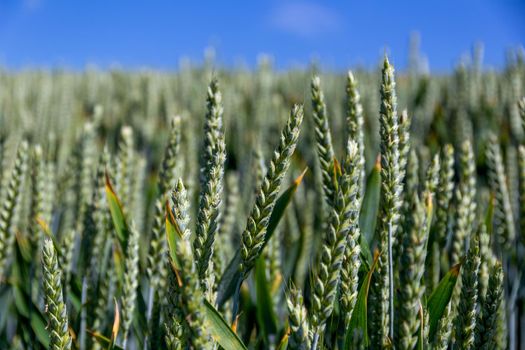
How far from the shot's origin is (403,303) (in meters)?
0.42

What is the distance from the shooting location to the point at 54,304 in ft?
1.69

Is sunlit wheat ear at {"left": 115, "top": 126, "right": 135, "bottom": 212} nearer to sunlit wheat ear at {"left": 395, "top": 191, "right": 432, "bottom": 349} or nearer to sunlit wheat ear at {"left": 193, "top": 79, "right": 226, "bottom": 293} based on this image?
sunlit wheat ear at {"left": 193, "top": 79, "right": 226, "bottom": 293}

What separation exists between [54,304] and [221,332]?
162 mm

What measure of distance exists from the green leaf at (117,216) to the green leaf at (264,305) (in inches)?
8.2

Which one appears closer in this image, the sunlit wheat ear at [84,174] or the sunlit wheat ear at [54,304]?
the sunlit wheat ear at [54,304]

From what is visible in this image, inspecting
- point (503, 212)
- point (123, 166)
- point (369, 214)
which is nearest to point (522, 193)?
point (503, 212)

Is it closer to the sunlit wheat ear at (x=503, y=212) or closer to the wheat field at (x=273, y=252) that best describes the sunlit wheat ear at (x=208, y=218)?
the wheat field at (x=273, y=252)

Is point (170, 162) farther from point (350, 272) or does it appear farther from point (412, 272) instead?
point (412, 272)

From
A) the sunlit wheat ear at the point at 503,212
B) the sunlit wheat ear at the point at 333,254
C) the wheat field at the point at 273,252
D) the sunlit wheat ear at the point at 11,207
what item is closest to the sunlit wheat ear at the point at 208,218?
the wheat field at the point at 273,252

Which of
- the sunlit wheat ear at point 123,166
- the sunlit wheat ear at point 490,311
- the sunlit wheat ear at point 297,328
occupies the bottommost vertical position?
the sunlit wheat ear at point 297,328

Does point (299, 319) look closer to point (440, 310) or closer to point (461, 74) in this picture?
point (440, 310)

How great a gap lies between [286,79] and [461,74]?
6.29 ft

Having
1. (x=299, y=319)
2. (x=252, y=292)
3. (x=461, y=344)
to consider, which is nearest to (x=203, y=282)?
(x=299, y=319)

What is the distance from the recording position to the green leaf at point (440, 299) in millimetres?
644
